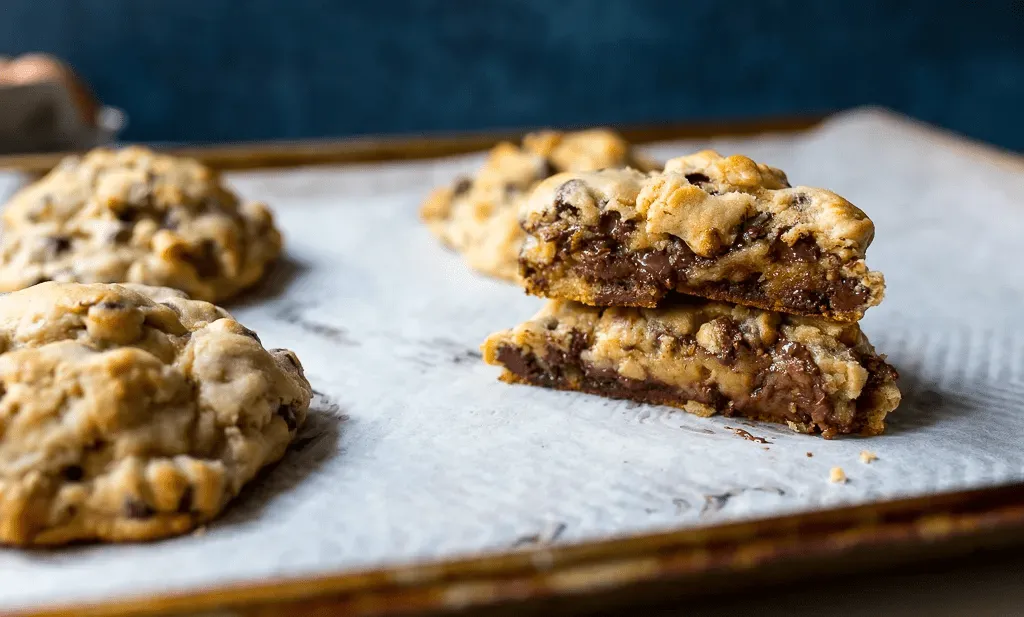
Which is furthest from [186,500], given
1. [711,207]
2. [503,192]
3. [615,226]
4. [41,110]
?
[41,110]

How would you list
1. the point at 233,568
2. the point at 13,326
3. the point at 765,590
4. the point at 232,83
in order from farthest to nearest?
the point at 232,83
the point at 13,326
the point at 765,590
the point at 233,568

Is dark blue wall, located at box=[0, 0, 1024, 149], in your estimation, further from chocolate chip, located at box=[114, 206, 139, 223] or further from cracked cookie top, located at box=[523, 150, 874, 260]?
cracked cookie top, located at box=[523, 150, 874, 260]

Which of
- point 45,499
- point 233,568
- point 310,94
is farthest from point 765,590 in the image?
point 310,94

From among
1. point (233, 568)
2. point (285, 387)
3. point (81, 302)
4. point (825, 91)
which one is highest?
point (825, 91)

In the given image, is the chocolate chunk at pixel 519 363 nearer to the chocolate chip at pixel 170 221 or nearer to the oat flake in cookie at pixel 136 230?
the oat flake in cookie at pixel 136 230

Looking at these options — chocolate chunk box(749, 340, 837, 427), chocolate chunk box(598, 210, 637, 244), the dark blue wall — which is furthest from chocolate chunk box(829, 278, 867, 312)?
the dark blue wall

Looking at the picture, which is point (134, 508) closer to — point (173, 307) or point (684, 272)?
point (173, 307)

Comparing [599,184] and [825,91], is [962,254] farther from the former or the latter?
[825,91]
